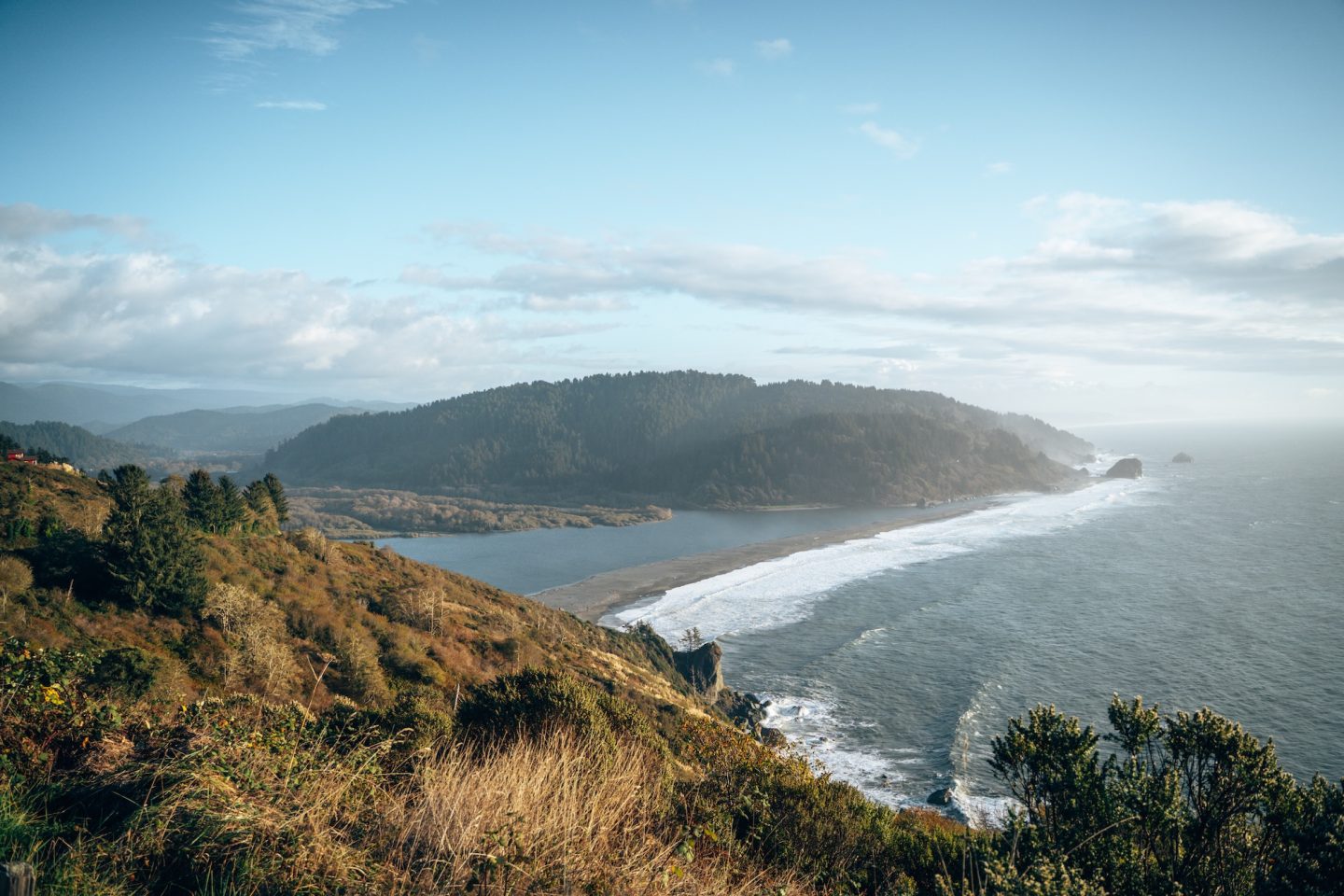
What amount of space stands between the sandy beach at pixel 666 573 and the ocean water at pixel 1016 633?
4.04 meters

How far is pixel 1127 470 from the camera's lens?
165 meters

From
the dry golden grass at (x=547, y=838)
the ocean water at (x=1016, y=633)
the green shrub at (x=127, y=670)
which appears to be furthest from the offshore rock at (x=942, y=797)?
the green shrub at (x=127, y=670)

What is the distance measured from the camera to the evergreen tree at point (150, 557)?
984 inches

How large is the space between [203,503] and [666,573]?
54.7 metres

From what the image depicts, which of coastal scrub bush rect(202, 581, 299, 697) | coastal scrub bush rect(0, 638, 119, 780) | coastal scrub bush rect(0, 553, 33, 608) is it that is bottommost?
coastal scrub bush rect(202, 581, 299, 697)

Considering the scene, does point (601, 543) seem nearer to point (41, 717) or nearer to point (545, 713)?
point (545, 713)

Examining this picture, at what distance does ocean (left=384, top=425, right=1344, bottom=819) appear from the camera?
34812mm

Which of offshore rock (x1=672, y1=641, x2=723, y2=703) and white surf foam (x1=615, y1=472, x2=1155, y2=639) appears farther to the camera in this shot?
white surf foam (x1=615, y1=472, x2=1155, y2=639)

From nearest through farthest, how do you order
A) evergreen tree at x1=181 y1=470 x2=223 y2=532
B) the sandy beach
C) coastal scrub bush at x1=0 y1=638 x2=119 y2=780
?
coastal scrub bush at x1=0 y1=638 x2=119 y2=780
evergreen tree at x1=181 y1=470 x2=223 y2=532
the sandy beach

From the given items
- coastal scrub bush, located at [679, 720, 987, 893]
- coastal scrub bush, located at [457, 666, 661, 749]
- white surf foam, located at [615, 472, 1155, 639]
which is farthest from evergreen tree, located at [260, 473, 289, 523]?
coastal scrub bush, located at [679, 720, 987, 893]

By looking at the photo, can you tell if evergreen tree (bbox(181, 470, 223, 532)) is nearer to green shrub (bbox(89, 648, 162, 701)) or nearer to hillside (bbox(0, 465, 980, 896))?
green shrub (bbox(89, 648, 162, 701))

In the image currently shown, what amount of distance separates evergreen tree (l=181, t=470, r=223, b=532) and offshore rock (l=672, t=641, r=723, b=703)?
30378 mm

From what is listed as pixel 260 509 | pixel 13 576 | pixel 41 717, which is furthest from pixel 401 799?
pixel 260 509

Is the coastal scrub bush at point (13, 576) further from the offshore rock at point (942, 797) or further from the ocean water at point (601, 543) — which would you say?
the ocean water at point (601, 543)
